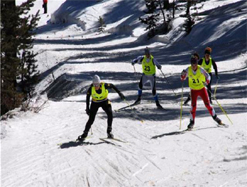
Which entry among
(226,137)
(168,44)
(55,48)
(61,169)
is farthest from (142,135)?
(55,48)

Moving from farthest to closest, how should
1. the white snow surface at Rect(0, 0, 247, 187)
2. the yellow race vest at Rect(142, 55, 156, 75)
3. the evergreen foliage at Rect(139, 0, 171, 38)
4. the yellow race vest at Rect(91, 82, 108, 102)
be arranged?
the evergreen foliage at Rect(139, 0, 171, 38), the yellow race vest at Rect(142, 55, 156, 75), the yellow race vest at Rect(91, 82, 108, 102), the white snow surface at Rect(0, 0, 247, 187)

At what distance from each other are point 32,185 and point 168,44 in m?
30.2

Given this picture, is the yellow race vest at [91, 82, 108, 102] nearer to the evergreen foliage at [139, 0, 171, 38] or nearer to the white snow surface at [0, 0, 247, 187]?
the white snow surface at [0, 0, 247, 187]

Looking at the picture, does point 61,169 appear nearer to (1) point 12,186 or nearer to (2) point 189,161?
(1) point 12,186

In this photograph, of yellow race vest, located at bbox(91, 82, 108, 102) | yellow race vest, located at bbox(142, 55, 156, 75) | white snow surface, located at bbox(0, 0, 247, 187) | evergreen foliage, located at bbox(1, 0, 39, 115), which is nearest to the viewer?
white snow surface, located at bbox(0, 0, 247, 187)

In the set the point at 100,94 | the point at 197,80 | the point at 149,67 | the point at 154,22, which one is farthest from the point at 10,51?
the point at 154,22

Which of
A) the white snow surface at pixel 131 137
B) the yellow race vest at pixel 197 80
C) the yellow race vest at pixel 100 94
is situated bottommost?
the white snow surface at pixel 131 137

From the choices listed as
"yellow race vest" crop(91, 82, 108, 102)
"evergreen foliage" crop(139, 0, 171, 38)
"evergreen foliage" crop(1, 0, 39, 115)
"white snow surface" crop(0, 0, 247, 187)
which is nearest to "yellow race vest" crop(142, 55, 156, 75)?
"white snow surface" crop(0, 0, 247, 187)

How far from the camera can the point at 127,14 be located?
5822 cm

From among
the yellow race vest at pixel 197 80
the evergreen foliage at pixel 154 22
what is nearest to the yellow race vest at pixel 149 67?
the yellow race vest at pixel 197 80

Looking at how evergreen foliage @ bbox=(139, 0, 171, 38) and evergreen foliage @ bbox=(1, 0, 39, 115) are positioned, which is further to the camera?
evergreen foliage @ bbox=(139, 0, 171, 38)

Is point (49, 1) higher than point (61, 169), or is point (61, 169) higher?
point (49, 1)

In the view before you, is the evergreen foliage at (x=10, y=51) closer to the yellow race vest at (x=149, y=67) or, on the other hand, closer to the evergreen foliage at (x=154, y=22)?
the yellow race vest at (x=149, y=67)

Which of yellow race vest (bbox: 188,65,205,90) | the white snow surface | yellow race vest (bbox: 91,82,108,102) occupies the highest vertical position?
yellow race vest (bbox: 188,65,205,90)
